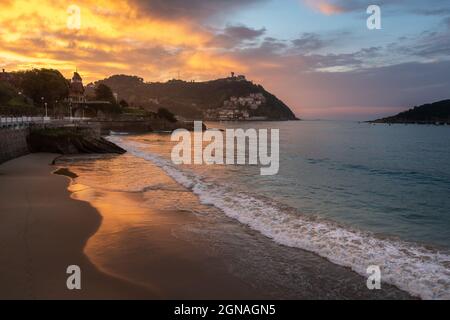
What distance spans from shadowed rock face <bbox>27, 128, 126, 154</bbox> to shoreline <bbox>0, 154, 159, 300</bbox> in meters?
20.8

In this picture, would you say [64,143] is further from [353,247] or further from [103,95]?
[103,95]

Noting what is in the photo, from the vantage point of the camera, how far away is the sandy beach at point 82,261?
801cm

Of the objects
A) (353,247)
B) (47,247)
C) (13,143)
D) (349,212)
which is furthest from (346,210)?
(13,143)

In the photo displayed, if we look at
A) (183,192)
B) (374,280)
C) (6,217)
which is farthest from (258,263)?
(183,192)

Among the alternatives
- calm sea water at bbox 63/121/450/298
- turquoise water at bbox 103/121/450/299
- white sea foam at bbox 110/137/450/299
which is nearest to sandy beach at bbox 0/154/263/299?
turquoise water at bbox 103/121/450/299

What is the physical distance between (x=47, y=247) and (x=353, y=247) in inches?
346

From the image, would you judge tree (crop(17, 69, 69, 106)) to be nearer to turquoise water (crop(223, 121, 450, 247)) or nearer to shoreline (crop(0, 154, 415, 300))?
turquoise water (crop(223, 121, 450, 247))

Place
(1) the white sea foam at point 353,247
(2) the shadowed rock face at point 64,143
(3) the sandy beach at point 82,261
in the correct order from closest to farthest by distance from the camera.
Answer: (3) the sandy beach at point 82,261 < (1) the white sea foam at point 353,247 < (2) the shadowed rock face at point 64,143

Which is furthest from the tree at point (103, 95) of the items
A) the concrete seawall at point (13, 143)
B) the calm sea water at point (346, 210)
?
the calm sea water at point (346, 210)

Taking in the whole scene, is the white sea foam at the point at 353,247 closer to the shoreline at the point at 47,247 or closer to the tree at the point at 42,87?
the shoreline at the point at 47,247

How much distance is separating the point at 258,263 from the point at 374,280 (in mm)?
2835

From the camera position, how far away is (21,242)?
1063cm

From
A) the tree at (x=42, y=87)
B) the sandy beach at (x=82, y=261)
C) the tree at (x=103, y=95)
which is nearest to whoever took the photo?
the sandy beach at (x=82, y=261)
